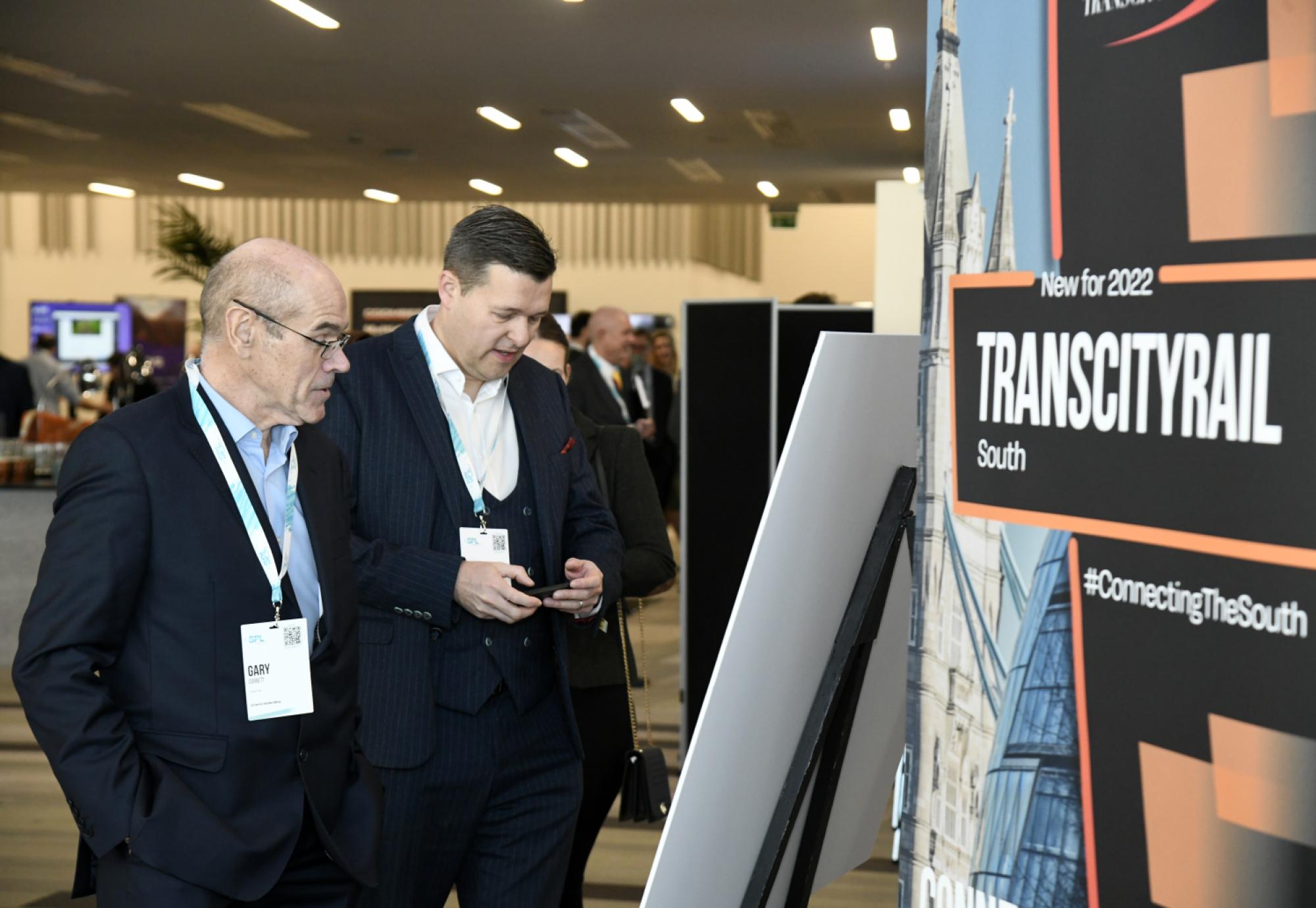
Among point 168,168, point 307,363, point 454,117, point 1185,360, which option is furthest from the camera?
point 168,168

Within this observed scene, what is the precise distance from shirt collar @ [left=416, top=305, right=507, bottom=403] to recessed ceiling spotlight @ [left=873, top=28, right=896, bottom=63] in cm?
612

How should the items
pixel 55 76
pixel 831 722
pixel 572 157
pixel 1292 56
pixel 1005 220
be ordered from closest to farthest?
1. pixel 1292 56
2. pixel 1005 220
3. pixel 831 722
4. pixel 55 76
5. pixel 572 157

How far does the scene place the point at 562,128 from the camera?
11.0 m

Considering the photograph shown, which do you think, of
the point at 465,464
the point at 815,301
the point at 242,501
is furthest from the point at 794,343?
the point at 242,501

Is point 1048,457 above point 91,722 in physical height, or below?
above

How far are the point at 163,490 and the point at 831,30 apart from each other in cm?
679

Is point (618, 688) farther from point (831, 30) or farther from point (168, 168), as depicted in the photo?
point (168, 168)

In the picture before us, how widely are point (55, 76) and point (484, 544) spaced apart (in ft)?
27.9

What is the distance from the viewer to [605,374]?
24.0ft

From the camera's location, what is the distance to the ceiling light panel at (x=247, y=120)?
10234mm

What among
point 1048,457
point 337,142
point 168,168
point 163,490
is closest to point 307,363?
point 163,490

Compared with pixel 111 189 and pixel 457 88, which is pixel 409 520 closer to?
pixel 457 88

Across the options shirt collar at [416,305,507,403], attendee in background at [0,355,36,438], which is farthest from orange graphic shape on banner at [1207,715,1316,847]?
attendee in background at [0,355,36,438]

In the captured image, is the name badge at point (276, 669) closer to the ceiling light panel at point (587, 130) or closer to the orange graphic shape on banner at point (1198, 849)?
the orange graphic shape on banner at point (1198, 849)
